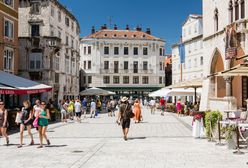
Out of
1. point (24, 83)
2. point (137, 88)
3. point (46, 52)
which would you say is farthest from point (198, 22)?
point (24, 83)

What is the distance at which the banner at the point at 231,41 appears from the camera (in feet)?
78.4

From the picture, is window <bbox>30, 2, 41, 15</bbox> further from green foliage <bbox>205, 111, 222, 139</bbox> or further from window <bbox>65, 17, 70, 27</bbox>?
green foliage <bbox>205, 111, 222, 139</bbox>

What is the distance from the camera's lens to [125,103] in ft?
51.6

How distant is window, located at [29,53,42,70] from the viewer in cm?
4012

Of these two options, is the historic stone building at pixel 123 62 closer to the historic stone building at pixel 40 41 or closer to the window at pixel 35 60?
the historic stone building at pixel 40 41

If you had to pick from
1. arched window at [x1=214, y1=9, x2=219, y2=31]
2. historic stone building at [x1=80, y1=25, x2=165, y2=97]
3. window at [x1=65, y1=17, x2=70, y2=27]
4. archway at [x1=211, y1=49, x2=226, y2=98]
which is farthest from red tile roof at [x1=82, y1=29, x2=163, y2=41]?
arched window at [x1=214, y1=9, x2=219, y2=31]

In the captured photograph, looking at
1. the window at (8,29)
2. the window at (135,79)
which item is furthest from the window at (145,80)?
the window at (8,29)

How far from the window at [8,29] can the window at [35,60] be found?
10.1 meters

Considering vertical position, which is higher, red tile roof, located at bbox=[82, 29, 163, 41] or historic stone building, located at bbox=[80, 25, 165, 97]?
red tile roof, located at bbox=[82, 29, 163, 41]

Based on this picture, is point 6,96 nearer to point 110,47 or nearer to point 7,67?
point 7,67

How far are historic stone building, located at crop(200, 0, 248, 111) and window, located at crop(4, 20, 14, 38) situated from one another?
15.6 meters

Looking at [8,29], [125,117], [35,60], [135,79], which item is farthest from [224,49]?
[135,79]

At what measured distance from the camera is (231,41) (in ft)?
79.4

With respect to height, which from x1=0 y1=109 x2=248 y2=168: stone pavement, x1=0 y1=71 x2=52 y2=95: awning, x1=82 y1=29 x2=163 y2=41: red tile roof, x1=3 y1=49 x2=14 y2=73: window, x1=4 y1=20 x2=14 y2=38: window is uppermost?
x1=82 y1=29 x2=163 y2=41: red tile roof
